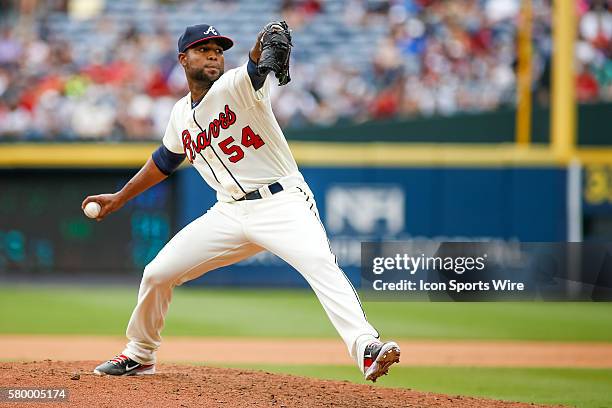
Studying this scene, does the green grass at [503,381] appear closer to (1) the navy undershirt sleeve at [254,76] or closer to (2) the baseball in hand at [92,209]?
(2) the baseball in hand at [92,209]

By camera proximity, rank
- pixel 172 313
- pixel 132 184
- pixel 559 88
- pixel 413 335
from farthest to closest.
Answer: pixel 559 88, pixel 172 313, pixel 413 335, pixel 132 184

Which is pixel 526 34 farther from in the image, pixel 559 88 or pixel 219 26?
pixel 219 26

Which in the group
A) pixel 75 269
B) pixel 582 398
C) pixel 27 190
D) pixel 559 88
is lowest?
pixel 582 398

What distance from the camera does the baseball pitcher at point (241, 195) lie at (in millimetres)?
4629

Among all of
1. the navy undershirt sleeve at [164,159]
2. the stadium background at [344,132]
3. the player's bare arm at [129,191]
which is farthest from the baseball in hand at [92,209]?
the stadium background at [344,132]

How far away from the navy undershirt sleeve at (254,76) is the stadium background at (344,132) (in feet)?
23.5

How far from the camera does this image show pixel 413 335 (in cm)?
925

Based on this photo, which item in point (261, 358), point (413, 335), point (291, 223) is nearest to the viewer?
point (291, 223)

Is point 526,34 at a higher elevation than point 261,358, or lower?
higher

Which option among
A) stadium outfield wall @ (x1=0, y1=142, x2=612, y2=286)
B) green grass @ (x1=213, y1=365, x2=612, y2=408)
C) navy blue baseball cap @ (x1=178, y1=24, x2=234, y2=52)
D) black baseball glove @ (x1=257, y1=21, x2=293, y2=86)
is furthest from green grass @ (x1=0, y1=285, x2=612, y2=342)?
black baseball glove @ (x1=257, y1=21, x2=293, y2=86)

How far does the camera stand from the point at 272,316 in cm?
1056

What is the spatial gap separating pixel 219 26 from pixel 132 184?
1042 cm

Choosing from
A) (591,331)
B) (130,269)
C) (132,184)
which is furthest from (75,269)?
(132,184)

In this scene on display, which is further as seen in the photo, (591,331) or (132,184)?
(591,331)
